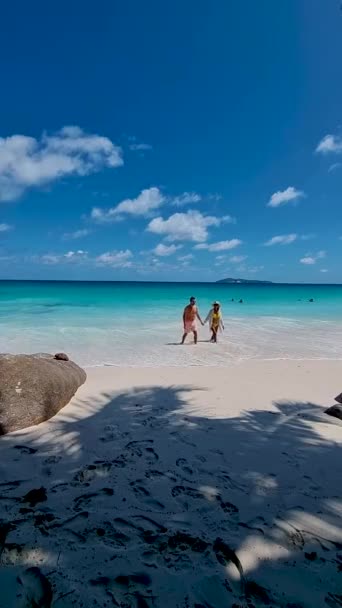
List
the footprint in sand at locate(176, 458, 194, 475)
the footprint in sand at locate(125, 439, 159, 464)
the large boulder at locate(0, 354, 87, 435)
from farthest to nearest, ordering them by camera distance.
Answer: the large boulder at locate(0, 354, 87, 435)
the footprint in sand at locate(125, 439, 159, 464)
the footprint in sand at locate(176, 458, 194, 475)

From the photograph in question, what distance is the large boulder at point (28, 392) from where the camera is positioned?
4.48 meters

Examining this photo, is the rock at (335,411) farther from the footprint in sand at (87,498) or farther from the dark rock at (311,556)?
the footprint in sand at (87,498)

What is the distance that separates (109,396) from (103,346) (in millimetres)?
6691

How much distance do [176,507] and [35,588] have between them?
125 cm

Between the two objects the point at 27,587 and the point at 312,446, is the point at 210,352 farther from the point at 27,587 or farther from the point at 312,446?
the point at 27,587

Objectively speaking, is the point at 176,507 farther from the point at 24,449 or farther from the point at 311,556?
the point at 24,449

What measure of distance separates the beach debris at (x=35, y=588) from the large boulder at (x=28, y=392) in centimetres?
252

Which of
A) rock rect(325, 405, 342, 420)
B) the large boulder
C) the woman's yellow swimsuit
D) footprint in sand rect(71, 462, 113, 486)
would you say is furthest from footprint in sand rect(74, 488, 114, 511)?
the woman's yellow swimsuit

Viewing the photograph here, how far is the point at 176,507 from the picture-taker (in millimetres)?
2893

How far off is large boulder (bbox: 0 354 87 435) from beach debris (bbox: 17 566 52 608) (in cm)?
252

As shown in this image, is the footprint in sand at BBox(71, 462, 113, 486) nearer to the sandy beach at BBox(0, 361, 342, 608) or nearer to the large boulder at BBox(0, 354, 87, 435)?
the sandy beach at BBox(0, 361, 342, 608)

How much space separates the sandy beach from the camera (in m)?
2.11

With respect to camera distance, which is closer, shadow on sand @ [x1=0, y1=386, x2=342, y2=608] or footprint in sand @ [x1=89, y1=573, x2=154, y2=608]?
footprint in sand @ [x1=89, y1=573, x2=154, y2=608]

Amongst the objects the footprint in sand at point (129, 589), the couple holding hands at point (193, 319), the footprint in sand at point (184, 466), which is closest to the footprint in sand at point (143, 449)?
the footprint in sand at point (184, 466)
